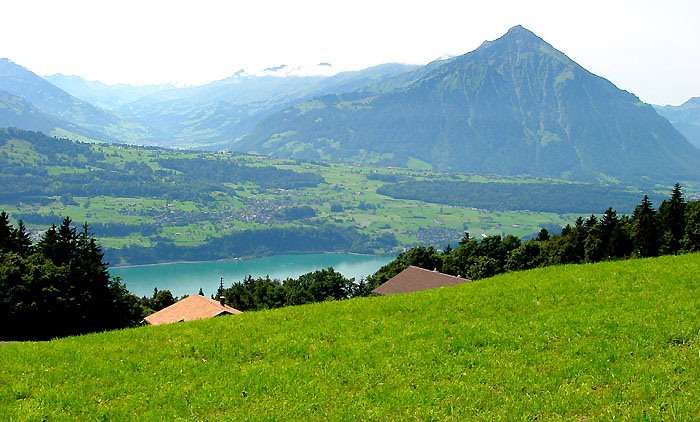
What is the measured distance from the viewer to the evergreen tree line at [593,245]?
7750cm

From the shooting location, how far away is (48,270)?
130ft

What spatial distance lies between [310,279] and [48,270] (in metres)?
60.6

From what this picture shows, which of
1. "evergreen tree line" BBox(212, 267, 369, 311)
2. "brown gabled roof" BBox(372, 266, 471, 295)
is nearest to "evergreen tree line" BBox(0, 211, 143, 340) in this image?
"brown gabled roof" BBox(372, 266, 471, 295)

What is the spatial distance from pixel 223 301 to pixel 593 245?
186 feet

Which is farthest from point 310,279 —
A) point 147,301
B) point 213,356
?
point 213,356

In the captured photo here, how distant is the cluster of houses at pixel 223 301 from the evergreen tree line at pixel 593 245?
629 inches

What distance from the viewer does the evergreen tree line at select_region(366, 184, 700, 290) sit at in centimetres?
7750

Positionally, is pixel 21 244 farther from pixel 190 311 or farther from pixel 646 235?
pixel 646 235

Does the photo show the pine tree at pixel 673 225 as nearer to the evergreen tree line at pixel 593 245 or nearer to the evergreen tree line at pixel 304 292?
the evergreen tree line at pixel 593 245

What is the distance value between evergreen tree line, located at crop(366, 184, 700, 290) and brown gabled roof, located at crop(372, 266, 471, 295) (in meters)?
15.5

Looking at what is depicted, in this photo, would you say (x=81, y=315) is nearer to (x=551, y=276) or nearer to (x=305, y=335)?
(x=305, y=335)

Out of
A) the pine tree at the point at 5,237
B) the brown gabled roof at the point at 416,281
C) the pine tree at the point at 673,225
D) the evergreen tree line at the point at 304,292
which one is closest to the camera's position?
the pine tree at the point at 5,237

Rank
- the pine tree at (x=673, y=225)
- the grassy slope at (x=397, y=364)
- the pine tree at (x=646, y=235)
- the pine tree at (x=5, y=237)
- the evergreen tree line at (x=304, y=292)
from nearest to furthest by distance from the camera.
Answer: the grassy slope at (x=397, y=364) → the pine tree at (x=5, y=237) → the pine tree at (x=673, y=225) → the pine tree at (x=646, y=235) → the evergreen tree line at (x=304, y=292)

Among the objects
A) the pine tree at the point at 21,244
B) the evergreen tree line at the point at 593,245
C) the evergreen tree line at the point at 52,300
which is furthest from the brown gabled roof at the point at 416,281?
the pine tree at the point at 21,244
